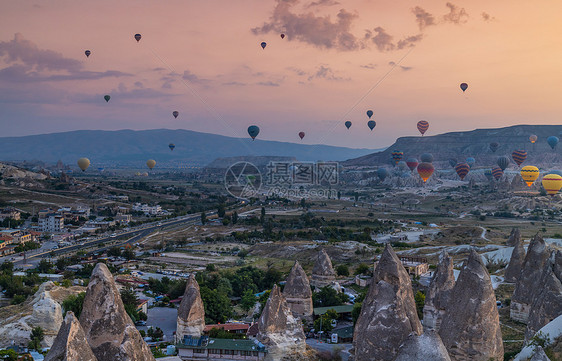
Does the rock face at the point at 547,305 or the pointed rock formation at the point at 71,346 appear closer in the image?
the pointed rock formation at the point at 71,346

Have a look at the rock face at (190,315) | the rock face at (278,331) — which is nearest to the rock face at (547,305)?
the rock face at (278,331)

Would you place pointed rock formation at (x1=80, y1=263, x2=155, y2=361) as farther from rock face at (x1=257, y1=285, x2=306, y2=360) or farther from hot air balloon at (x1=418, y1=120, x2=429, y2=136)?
hot air balloon at (x1=418, y1=120, x2=429, y2=136)

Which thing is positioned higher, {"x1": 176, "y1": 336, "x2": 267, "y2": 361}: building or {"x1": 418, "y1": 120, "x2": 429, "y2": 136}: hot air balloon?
{"x1": 418, "y1": 120, "x2": 429, "y2": 136}: hot air balloon

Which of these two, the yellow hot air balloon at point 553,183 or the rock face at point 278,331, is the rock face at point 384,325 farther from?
the yellow hot air balloon at point 553,183

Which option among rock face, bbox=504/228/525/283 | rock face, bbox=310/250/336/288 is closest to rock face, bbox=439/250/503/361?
rock face, bbox=504/228/525/283

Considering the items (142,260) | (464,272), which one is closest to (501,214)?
(142,260)

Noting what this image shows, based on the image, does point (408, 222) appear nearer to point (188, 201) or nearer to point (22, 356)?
point (188, 201)
